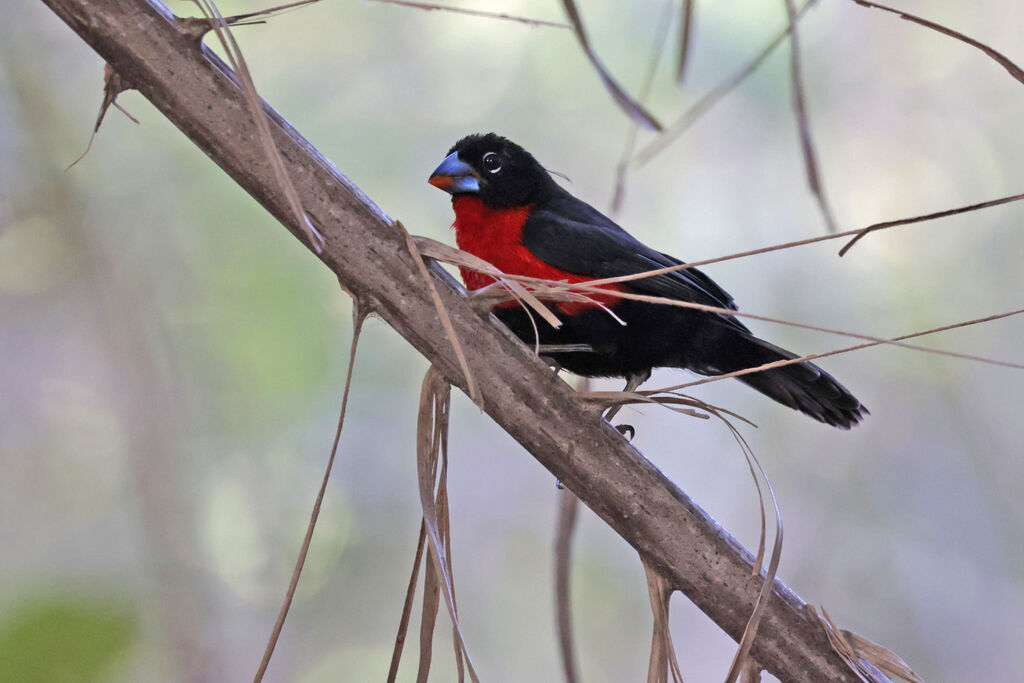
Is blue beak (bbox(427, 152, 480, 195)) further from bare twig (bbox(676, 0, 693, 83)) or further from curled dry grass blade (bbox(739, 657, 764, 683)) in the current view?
curled dry grass blade (bbox(739, 657, 764, 683))

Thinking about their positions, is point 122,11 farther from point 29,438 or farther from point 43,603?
point 29,438

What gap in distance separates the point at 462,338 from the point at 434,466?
18 centimetres

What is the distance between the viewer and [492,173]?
8.88 ft

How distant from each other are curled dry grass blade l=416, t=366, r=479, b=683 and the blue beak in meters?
1.54

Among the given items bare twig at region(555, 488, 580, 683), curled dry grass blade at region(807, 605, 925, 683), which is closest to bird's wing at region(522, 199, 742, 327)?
bare twig at region(555, 488, 580, 683)

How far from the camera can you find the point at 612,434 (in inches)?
46.3

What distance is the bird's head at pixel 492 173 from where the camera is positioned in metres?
2.66

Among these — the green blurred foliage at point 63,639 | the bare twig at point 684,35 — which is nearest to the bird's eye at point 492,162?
the bare twig at point 684,35

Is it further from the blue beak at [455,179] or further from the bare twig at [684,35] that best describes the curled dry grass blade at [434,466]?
the blue beak at [455,179]

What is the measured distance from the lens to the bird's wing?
2.38 meters

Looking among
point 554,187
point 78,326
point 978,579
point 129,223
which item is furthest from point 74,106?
point 978,579

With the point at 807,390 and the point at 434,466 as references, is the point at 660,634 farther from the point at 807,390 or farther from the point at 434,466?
the point at 807,390

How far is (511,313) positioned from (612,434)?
3.71ft

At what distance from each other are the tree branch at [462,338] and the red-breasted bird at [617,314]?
1.00 m
